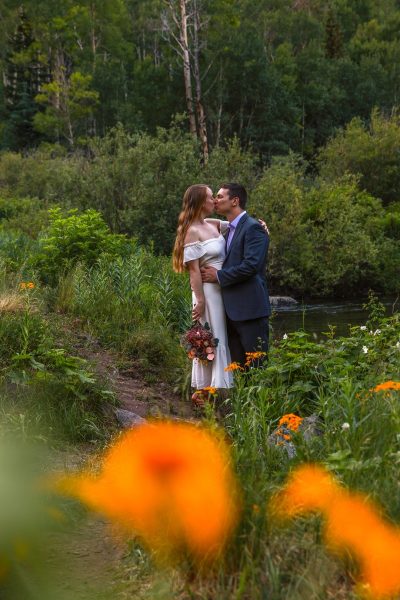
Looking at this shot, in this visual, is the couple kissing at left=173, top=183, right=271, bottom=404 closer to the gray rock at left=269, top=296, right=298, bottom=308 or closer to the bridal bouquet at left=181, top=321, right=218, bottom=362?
the bridal bouquet at left=181, top=321, right=218, bottom=362

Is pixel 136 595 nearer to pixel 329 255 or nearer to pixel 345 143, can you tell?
pixel 329 255

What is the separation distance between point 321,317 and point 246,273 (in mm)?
11391

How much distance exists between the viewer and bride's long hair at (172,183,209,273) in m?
5.89

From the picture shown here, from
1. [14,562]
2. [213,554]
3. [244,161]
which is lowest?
[244,161]

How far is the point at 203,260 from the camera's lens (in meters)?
6.06

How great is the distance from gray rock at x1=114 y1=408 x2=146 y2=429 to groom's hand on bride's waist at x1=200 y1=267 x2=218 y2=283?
3.95 ft

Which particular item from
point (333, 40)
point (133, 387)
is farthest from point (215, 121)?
point (133, 387)

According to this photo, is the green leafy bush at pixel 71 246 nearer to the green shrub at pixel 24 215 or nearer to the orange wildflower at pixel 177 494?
the green shrub at pixel 24 215

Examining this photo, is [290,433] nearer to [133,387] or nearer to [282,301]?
[133,387]

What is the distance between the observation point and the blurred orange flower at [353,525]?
2428mm

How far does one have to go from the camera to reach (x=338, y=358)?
5629mm

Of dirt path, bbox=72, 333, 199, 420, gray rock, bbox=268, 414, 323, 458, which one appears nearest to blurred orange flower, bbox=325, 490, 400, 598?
gray rock, bbox=268, 414, 323, 458

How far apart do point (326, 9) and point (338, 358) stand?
69.4m

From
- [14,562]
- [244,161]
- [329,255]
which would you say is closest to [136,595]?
[14,562]
